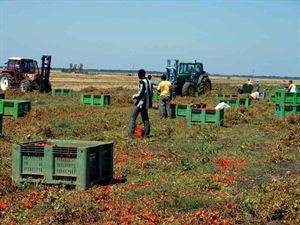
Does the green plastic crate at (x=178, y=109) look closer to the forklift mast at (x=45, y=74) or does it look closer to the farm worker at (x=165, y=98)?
the farm worker at (x=165, y=98)

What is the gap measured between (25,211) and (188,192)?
258 centimetres

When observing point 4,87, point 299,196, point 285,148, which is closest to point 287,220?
point 299,196

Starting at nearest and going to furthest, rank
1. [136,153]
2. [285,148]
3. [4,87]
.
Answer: [136,153]
[285,148]
[4,87]

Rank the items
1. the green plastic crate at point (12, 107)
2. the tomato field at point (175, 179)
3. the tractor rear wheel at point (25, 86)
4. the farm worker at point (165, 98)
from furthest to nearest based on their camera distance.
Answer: the tractor rear wheel at point (25, 86) < the farm worker at point (165, 98) < the green plastic crate at point (12, 107) < the tomato field at point (175, 179)

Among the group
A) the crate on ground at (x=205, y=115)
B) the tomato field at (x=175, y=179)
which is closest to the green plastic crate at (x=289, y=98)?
the tomato field at (x=175, y=179)

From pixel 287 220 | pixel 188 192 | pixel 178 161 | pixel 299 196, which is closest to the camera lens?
pixel 287 220

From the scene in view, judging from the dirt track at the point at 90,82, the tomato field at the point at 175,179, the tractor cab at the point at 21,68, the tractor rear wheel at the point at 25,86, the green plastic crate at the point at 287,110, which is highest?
the tractor cab at the point at 21,68

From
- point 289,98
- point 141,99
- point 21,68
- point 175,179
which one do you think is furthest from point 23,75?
point 175,179

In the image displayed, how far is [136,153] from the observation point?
38.5 feet

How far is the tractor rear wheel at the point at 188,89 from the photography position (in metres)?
30.9

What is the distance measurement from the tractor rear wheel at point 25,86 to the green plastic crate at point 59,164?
22.9 meters

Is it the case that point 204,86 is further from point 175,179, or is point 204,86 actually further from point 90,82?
point 90,82

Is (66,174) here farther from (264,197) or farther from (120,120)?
(120,120)

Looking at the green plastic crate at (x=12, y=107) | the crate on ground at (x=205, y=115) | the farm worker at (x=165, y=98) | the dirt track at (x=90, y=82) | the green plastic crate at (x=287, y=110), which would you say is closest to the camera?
the crate on ground at (x=205, y=115)
